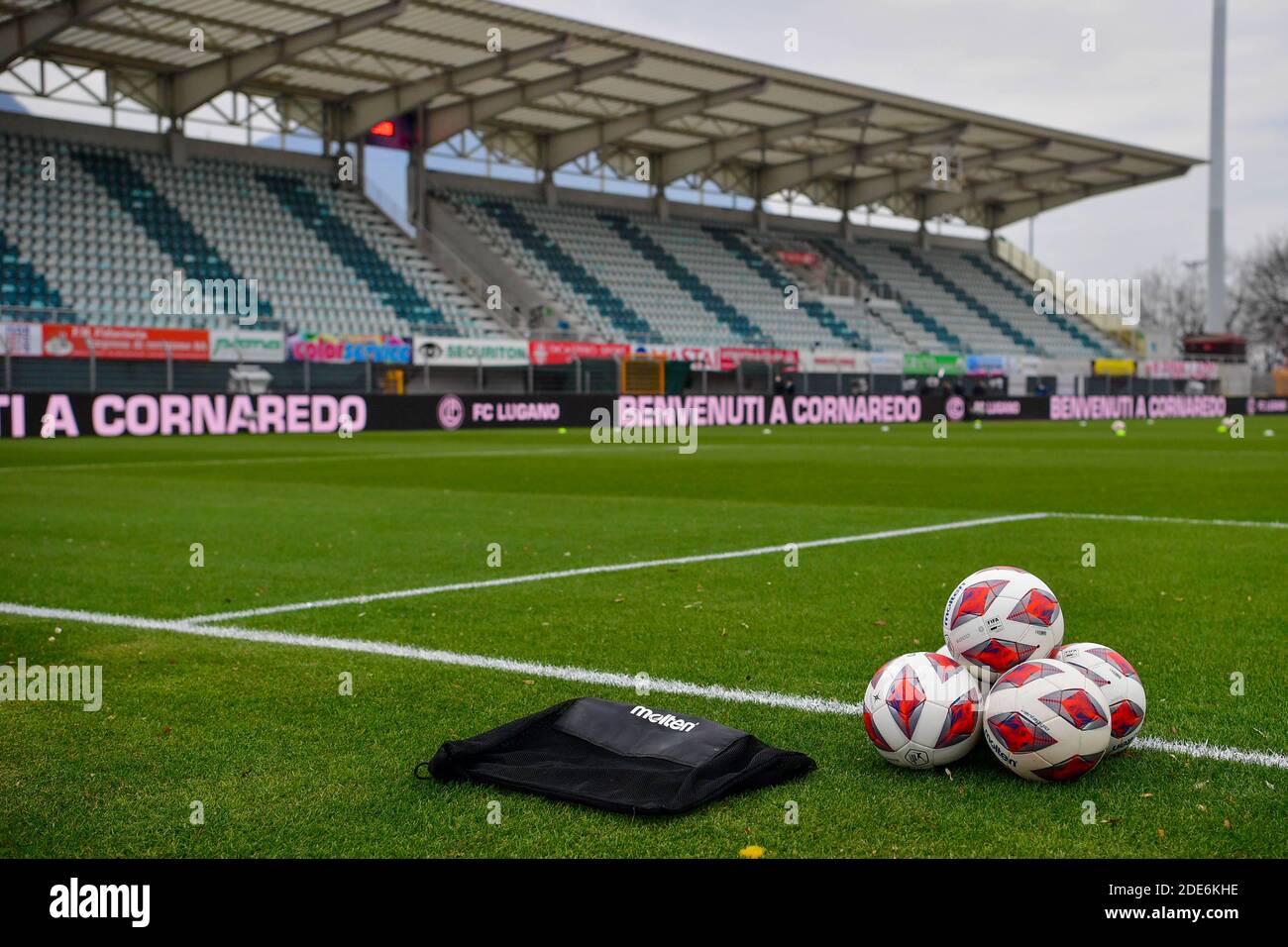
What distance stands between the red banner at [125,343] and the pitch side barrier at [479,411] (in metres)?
2.52

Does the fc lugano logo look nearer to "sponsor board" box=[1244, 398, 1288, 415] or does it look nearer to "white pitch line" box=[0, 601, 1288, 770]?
"white pitch line" box=[0, 601, 1288, 770]

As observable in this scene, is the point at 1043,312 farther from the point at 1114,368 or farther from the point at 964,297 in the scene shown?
the point at 1114,368

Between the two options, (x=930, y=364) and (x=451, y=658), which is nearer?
(x=451, y=658)

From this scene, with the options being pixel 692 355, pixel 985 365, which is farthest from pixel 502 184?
pixel 985 365

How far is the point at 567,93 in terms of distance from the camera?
45.2 metres

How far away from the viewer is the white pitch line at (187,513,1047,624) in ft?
23.3

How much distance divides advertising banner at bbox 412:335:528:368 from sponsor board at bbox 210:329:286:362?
431cm

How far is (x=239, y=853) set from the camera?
3322mm

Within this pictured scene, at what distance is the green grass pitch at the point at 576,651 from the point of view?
11.5ft

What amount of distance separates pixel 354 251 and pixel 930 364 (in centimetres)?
2281

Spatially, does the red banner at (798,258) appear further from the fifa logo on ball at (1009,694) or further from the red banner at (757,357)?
the fifa logo on ball at (1009,694)

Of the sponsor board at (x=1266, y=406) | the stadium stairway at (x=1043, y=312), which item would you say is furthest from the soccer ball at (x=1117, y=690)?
the stadium stairway at (x=1043, y=312)

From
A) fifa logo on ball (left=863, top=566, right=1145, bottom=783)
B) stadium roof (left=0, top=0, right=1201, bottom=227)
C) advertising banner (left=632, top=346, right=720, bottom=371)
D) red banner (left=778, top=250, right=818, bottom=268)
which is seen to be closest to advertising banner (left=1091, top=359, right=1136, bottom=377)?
stadium roof (left=0, top=0, right=1201, bottom=227)
